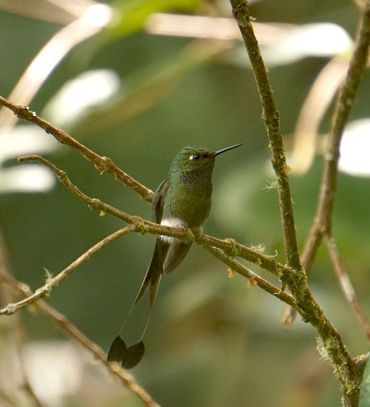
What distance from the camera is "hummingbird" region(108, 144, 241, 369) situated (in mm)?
1870

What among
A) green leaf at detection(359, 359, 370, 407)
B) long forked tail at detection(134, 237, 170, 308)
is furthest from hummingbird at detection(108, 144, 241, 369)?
green leaf at detection(359, 359, 370, 407)

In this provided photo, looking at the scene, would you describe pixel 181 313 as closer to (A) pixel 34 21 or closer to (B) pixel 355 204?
(B) pixel 355 204

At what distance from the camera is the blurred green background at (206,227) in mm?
2561

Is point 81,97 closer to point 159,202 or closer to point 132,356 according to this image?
point 159,202

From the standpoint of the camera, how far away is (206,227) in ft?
13.3

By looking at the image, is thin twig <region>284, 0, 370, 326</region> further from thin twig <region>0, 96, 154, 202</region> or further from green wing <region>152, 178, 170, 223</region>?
thin twig <region>0, 96, 154, 202</region>

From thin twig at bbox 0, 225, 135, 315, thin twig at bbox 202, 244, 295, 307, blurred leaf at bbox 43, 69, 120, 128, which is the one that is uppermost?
blurred leaf at bbox 43, 69, 120, 128

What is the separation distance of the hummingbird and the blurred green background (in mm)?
312

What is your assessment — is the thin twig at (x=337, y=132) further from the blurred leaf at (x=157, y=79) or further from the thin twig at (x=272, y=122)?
the blurred leaf at (x=157, y=79)

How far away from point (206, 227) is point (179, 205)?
2.07m

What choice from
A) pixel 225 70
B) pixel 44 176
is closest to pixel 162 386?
pixel 44 176

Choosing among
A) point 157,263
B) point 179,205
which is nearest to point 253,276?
point 157,263

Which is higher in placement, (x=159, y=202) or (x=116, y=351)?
(x=159, y=202)

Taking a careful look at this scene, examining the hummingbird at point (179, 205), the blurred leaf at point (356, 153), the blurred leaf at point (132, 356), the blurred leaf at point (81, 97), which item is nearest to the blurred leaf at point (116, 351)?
the blurred leaf at point (132, 356)
